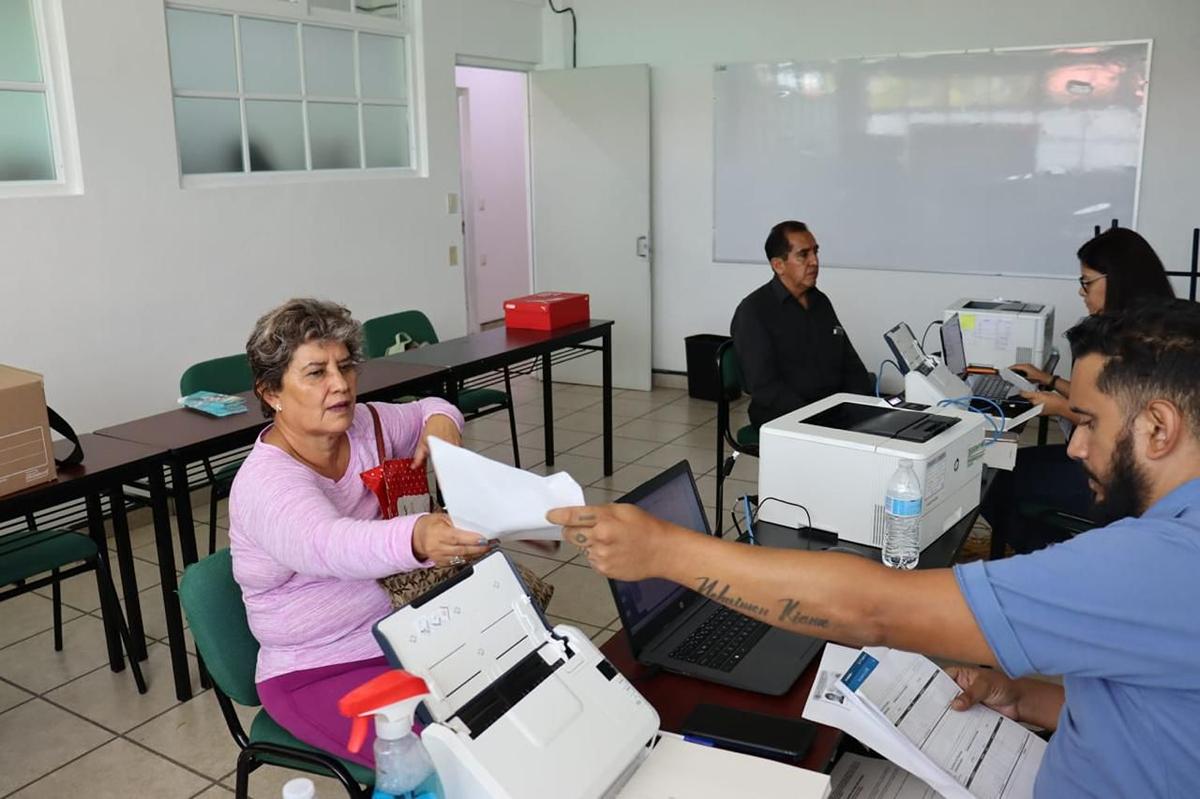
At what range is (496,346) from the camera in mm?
4367

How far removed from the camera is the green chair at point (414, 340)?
15.1 feet

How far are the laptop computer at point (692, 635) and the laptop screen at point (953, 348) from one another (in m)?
2.14

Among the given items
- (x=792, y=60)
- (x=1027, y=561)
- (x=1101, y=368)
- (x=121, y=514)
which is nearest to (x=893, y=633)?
(x=1027, y=561)

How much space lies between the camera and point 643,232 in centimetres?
654

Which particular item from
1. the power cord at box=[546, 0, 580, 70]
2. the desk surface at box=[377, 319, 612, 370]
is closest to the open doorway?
the power cord at box=[546, 0, 580, 70]

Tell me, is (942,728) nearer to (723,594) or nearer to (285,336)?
(723,594)

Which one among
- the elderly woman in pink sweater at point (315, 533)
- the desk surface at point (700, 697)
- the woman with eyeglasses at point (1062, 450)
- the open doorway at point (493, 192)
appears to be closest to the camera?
the desk surface at point (700, 697)

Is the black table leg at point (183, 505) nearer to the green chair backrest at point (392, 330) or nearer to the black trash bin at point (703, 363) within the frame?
the green chair backrest at point (392, 330)

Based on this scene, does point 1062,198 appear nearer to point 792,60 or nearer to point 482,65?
point 792,60

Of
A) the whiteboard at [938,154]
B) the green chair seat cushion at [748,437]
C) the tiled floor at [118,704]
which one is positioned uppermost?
the whiteboard at [938,154]

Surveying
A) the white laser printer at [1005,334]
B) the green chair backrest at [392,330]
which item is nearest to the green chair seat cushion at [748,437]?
the white laser printer at [1005,334]

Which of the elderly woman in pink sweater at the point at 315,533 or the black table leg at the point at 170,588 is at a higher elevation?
the elderly woman in pink sweater at the point at 315,533

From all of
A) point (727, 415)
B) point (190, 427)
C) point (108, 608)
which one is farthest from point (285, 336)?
point (727, 415)

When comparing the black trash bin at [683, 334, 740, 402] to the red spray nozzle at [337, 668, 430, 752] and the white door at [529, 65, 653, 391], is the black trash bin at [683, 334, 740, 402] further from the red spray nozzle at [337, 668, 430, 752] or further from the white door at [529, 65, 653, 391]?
the red spray nozzle at [337, 668, 430, 752]
